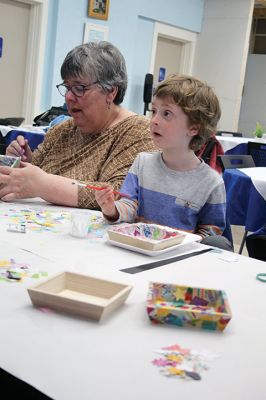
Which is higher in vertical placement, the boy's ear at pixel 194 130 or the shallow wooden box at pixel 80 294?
the boy's ear at pixel 194 130

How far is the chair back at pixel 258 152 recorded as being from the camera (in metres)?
4.53

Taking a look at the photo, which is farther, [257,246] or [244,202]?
[244,202]

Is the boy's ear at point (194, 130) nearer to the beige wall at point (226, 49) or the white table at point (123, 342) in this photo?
the white table at point (123, 342)

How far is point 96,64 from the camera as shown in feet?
5.93

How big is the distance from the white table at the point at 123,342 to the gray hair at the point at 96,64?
34.0 inches

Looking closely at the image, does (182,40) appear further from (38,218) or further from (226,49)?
(38,218)

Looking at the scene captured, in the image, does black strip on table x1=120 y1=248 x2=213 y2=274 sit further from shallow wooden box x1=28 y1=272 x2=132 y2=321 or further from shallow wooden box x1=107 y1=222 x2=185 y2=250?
shallow wooden box x1=28 y1=272 x2=132 y2=321

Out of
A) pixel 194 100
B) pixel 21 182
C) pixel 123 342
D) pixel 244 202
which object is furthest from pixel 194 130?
pixel 244 202

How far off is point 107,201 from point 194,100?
50 cm

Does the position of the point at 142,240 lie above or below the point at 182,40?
below

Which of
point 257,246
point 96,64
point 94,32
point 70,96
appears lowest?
point 257,246

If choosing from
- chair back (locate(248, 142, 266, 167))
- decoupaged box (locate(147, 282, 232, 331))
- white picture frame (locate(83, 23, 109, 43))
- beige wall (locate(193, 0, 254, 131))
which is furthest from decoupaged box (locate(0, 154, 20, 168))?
beige wall (locate(193, 0, 254, 131))

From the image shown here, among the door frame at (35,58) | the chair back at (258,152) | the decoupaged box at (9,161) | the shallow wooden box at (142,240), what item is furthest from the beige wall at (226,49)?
the shallow wooden box at (142,240)

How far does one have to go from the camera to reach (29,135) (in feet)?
13.3
